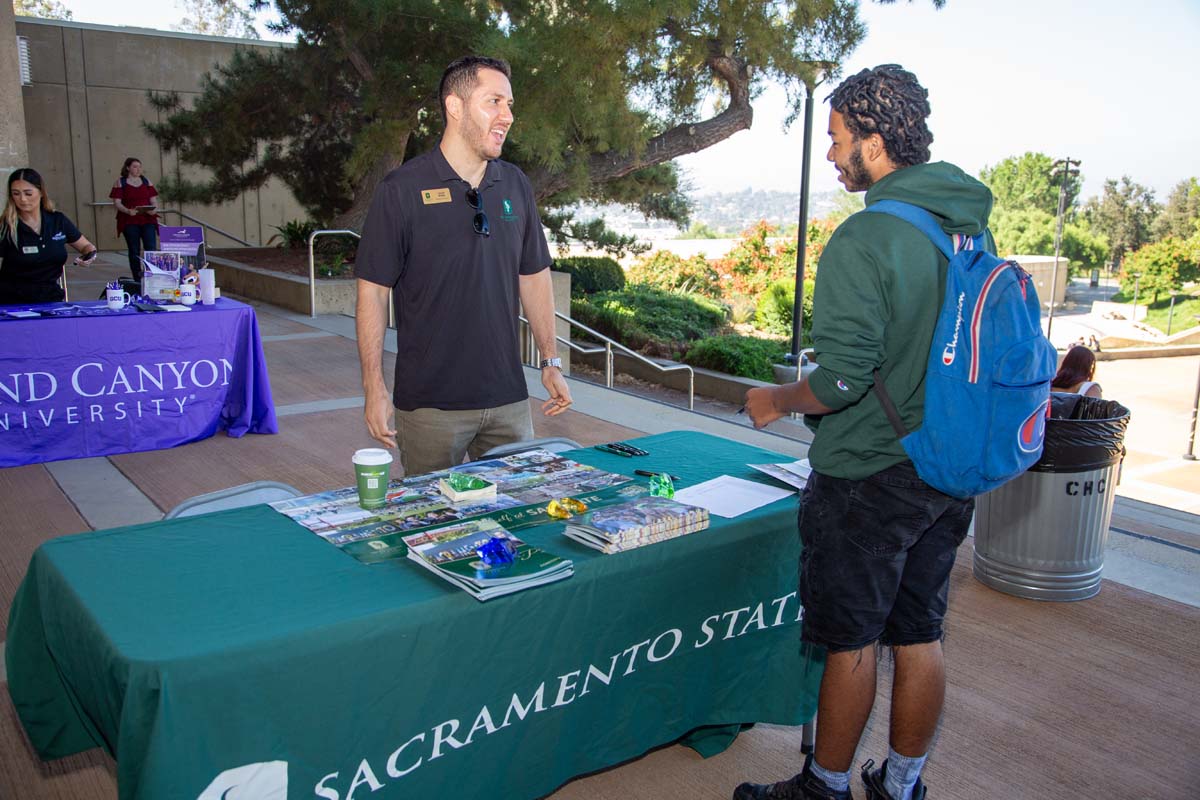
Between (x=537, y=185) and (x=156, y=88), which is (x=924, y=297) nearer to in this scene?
(x=537, y=185)

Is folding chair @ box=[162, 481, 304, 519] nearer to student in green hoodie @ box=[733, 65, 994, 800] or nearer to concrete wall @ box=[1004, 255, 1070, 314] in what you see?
student in green hoodie @ box=[733, 65, 994, 800]

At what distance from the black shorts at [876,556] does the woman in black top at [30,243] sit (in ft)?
19.6

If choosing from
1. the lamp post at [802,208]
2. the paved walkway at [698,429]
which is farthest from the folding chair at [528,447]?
the lamp post at [802,208]

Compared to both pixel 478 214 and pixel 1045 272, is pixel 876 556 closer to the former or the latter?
pixel 478 214

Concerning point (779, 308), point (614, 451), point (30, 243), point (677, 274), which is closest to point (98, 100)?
point (677, 274)

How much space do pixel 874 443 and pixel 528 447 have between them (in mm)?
1344

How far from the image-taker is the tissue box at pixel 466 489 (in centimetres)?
245

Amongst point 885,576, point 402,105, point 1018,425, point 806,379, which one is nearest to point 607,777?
point 885,576

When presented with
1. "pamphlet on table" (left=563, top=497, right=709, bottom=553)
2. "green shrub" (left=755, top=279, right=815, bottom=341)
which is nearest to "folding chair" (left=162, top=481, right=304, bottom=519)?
"pamphlet on table" (left=563, top=497, right=709, bottom=553)

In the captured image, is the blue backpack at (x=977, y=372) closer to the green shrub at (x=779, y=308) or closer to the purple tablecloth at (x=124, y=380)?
the purple tablecloth at (x=124, y=380)

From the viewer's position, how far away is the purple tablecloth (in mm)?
5543

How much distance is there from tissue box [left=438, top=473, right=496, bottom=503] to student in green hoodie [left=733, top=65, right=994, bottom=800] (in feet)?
2.38

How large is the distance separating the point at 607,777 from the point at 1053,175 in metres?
99.9

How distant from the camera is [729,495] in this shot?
8.75 ft
